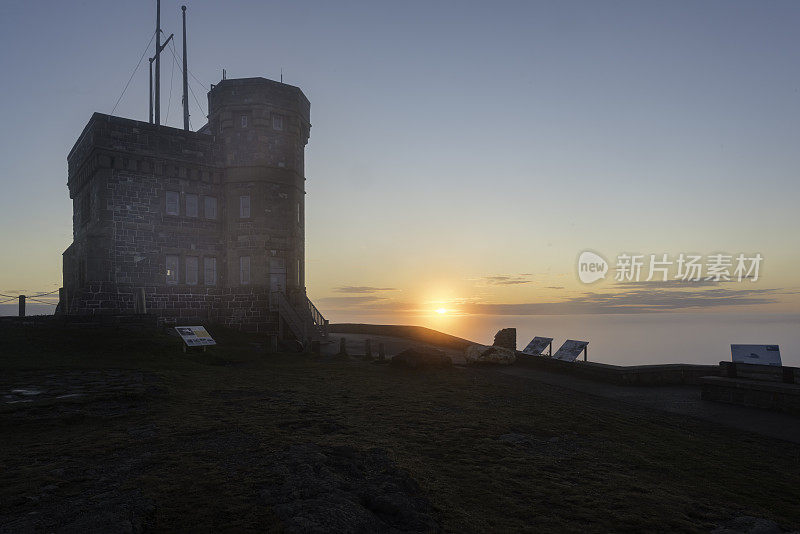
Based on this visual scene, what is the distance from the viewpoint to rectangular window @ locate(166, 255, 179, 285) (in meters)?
A: 24.5

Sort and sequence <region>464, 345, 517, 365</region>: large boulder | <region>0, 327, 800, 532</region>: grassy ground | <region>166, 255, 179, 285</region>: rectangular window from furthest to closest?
<region>166, 255, 179, 285</region>: rectangular window, <region>464, 345, 517, 365</region>: large boulder, <region>0, 327, 800, 532</region>: grassy ground

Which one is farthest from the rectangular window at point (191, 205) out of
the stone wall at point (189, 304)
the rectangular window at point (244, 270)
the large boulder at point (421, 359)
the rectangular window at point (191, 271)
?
the large boulder at point (421, 359)

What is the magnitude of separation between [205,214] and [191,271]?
10.8ft

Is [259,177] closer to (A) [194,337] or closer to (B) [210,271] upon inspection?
(B) [210,271]

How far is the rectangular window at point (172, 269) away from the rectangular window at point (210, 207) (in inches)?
118

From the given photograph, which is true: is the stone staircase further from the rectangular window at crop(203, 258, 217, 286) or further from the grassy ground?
the grassy ground

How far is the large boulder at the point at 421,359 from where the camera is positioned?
53.0 ft

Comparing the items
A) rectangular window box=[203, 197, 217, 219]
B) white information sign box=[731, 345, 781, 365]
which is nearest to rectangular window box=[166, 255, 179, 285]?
rectangular window box=[203, 197, 217, 219]

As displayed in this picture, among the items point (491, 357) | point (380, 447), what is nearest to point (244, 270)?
point (491, 357)

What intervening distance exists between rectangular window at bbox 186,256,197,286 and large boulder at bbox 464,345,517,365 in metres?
15.6

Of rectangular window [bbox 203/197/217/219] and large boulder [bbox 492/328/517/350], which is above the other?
rectangular window [bbox 203/197/217/219]

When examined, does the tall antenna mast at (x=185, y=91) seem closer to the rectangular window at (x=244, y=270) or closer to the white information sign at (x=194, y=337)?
the rectangular window at (x=244, y=270)

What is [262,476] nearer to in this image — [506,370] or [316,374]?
[316,374]

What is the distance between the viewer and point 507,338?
22000 millimetres
